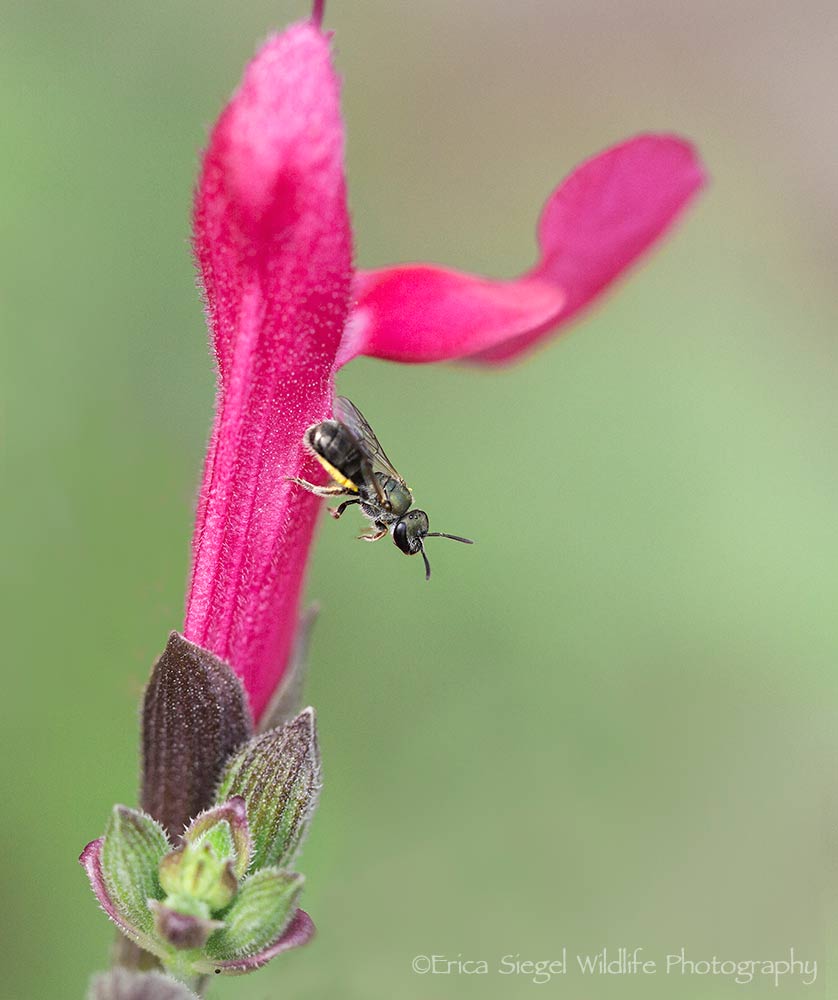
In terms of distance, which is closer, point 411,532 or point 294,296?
point 294,296

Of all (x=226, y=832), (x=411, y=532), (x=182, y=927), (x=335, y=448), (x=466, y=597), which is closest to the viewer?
(x=182, y=927)

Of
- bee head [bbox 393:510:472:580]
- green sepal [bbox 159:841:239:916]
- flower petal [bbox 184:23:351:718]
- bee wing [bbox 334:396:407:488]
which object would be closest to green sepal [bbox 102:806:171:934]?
green sepal [bbox 159:841:239:916]

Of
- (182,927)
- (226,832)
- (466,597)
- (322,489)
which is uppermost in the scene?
(466,597)

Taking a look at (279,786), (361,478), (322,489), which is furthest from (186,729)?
(361,478)

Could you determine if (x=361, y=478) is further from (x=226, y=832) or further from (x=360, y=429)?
(x=226, y=832)

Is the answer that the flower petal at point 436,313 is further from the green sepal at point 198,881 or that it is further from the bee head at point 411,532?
the green sepal at point 198,881

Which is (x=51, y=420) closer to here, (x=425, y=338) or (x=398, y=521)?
(x=398, y=521)

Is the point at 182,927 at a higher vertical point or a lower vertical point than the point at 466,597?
lower
